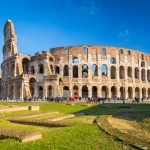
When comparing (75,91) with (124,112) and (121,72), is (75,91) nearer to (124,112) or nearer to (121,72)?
(121,72)

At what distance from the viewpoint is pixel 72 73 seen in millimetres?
52969

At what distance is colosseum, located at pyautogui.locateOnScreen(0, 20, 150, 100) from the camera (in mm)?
49281

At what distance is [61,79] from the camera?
51062mm

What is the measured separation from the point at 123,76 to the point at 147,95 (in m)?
8.31

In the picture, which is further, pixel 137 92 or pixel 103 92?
pixel 137 92

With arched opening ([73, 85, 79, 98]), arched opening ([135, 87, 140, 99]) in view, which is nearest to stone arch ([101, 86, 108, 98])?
arched opening ([73, 85, 79, 98])

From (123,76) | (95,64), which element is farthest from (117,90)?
(95,64)

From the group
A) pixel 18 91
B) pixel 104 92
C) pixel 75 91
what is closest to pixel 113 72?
pixel 104 92

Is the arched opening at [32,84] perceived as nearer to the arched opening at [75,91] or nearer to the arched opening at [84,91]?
the arched opening at [75,91]

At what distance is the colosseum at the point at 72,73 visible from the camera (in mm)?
49281

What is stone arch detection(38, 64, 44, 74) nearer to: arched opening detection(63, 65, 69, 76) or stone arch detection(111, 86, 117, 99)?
arched opening detection(63, 65, 69, 76)

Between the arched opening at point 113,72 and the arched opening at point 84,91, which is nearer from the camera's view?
the arched opening at point 84,91

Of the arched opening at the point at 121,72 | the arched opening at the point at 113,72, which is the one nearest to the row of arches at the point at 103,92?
the arched opening at the point at 113,72

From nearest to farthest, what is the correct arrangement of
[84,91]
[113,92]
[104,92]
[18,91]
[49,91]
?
[49,91] < [18,91] < [84,91] < [104,92] < [113,92]
